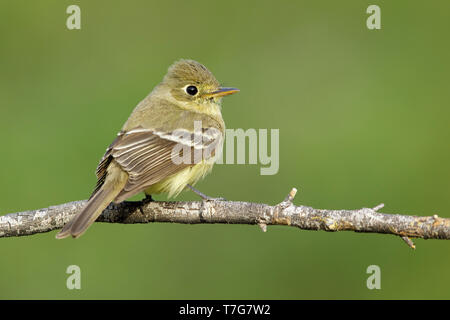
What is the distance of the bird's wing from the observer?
555 centimetres

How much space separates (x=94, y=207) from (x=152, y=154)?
782 mm

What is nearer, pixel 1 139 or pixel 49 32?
pixel 1 139

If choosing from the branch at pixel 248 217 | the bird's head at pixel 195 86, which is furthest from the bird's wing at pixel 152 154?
the bird's head at pixel 195 86

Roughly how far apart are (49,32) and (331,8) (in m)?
4.95

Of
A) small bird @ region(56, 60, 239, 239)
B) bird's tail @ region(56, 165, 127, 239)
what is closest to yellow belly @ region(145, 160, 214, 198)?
small bird @ region(56, 60, 239, 239)

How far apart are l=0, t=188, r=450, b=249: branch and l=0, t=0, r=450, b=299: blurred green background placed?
2157 mm

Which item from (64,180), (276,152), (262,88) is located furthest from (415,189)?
(64,180)

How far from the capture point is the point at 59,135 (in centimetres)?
868

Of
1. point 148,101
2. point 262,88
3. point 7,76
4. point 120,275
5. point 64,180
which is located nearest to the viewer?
point 148,101

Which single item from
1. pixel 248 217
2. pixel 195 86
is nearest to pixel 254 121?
pixel 195 86

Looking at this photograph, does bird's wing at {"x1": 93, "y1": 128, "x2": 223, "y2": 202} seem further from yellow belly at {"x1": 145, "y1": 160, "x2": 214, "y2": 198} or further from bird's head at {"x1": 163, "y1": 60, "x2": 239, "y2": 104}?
bird's head at {"x1": 163, "y1": 60, "x2": 239, "y2": 104}

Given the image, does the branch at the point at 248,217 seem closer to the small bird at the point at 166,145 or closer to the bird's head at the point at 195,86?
the small bird at the point at 166,145

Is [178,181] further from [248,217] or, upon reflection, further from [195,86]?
[195,86]

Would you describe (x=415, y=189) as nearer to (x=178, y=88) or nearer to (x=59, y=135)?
(x=178, y=88)
